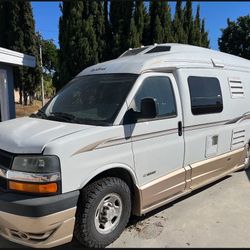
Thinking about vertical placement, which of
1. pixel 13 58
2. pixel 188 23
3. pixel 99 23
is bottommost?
pixel 13 58

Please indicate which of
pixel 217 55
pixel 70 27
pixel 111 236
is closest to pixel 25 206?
pixel 111 236

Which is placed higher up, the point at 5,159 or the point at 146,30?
the point at 146,30

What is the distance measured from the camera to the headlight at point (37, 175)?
344 centimetres

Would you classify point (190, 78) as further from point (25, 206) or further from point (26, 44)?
point (26, 44)

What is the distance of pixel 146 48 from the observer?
5.59 m

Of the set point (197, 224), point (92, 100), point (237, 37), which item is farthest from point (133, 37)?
point (237, 37)

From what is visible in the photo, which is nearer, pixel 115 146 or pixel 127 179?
pixel 115 146

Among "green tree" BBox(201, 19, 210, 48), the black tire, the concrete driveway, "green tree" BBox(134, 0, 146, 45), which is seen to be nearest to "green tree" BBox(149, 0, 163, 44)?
"green tree" BBox(134, 0, 146, 45)

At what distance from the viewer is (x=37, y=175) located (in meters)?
3.44

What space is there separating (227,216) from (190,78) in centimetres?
212

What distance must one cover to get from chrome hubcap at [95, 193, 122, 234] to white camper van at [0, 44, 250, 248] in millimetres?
12

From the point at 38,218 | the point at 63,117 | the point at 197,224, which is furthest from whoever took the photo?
the point at 197,224

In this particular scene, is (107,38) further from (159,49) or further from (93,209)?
(93,209)

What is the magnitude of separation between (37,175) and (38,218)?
42 centimetres
